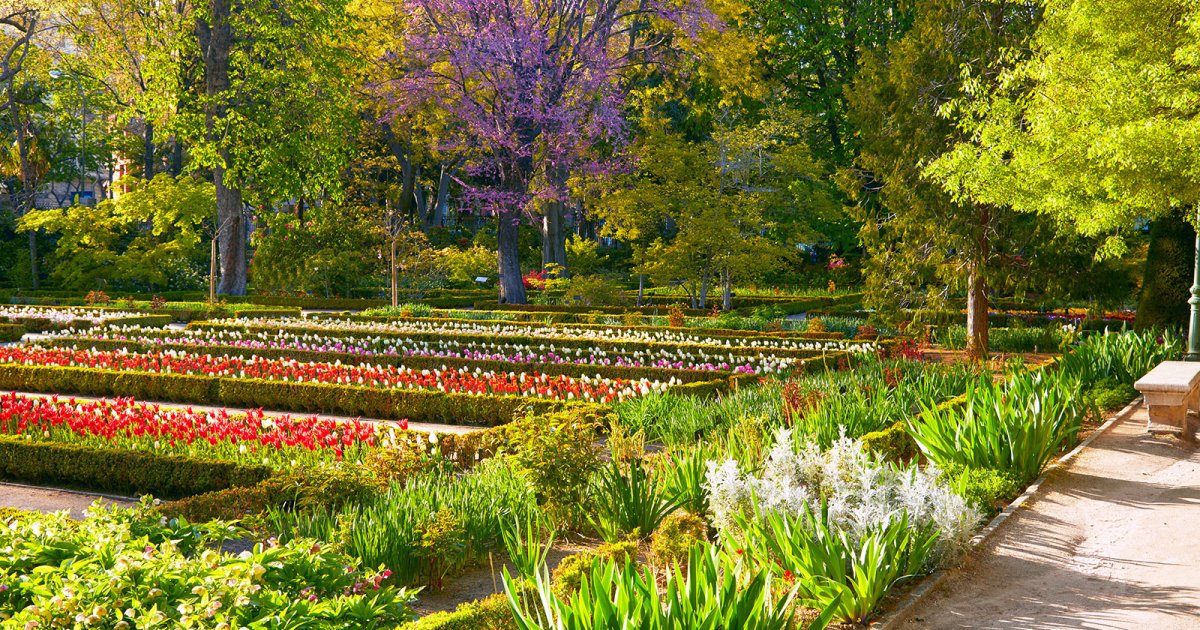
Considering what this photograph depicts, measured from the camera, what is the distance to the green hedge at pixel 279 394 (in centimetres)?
1027

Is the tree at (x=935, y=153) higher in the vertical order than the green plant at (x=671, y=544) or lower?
higher

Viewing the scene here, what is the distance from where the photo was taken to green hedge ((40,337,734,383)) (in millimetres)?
12422

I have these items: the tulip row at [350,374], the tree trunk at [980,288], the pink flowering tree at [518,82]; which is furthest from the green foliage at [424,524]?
the pink flowering tree at [518,82]

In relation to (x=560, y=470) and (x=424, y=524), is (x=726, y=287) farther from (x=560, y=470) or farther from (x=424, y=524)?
(x=424, y=524)

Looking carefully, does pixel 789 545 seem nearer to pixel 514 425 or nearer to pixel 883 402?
pixel 514 425

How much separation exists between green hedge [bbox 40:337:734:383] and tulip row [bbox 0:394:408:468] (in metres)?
→ 4.49

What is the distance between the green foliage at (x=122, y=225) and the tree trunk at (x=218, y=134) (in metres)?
2.47

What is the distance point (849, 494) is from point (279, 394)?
7.82 metres

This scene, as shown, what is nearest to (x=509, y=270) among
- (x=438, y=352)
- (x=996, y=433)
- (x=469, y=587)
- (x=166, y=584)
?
(x=438, y=352)

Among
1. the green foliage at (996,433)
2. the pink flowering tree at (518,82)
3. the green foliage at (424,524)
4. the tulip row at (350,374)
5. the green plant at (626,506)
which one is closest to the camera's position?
the green foliage at (424,524)

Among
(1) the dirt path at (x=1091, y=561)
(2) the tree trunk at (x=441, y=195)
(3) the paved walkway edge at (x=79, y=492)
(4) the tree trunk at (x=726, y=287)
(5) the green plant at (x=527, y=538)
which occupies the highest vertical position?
(2) the tree trunk at (x=441, y=195)

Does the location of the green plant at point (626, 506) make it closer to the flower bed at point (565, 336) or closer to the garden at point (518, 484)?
the garden at point (518, 484)

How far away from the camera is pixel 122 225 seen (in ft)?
107

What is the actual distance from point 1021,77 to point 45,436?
35.2 feet
